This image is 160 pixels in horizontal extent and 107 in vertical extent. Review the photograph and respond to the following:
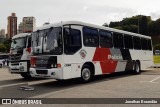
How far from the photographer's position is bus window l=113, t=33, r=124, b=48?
15977 millimetres

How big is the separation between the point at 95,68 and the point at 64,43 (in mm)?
2940

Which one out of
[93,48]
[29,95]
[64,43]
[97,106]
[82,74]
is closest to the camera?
[97,106]

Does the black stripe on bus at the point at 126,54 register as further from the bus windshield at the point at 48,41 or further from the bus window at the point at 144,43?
the bus windshield at the point at 48,41

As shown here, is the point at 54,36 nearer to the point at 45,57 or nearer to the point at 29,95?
the point at 45,57

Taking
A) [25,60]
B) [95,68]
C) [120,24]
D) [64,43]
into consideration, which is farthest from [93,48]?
[120,24]

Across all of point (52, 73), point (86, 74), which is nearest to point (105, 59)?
point (86, 74)

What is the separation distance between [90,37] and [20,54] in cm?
431

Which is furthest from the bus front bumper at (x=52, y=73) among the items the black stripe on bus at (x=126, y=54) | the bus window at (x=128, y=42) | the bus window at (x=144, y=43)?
the bus window at (x=144, y=43)

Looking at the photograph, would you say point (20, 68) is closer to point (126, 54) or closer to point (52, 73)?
point (52, 73)

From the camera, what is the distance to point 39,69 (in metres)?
11.9

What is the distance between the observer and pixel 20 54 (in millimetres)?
14719

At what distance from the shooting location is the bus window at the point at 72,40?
1150 centimetres

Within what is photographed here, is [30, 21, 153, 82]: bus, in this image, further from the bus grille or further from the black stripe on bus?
the bus grille

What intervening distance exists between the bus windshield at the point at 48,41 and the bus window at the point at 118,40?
17.5 ft
